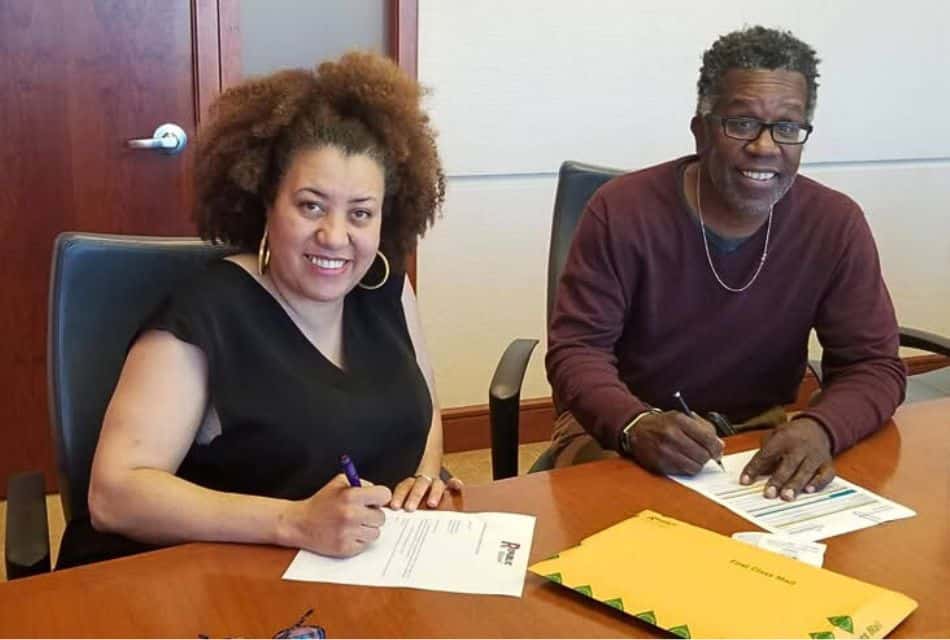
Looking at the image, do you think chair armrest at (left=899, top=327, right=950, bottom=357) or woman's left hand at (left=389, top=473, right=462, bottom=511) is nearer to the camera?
woman's left hand at (left=389, top=473, right=462, bottom=511)

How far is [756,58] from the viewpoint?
1799 mm

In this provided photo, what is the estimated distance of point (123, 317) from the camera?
60.5 inches

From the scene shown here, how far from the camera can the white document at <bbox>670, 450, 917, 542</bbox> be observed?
1316mm

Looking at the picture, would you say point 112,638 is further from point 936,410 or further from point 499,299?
point 499,299

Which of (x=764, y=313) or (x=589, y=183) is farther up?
(x=589, y=183)

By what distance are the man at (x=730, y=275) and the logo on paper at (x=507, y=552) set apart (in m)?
0.54

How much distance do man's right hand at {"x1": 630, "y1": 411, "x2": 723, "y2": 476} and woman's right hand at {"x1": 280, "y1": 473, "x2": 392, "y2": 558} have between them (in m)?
0.45

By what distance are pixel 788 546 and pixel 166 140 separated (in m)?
2.04

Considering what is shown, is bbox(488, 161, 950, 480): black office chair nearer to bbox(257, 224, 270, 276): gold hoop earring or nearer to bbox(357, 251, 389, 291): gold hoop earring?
bbox(357, 251, 389, 291): gold hoop earring

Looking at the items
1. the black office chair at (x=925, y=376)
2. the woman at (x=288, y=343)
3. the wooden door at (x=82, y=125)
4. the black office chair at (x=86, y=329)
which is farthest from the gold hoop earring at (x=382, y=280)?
the wooden door at (x=82, y=125)

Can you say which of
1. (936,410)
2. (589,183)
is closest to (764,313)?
(936,410)

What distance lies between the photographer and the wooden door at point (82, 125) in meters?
2.58

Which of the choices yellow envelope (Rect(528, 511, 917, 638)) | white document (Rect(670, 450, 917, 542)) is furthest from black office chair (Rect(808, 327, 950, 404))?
yellow envelope (Rect(528, 511, 917, 638))

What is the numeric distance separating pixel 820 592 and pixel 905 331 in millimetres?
1266
